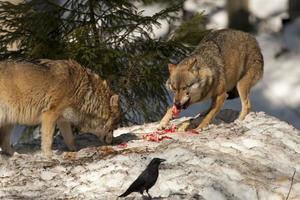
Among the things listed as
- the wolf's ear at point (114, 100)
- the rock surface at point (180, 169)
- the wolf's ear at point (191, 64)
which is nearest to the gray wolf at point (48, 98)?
the wolf's ear at point (114, 100)

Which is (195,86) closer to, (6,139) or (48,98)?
(48,98)

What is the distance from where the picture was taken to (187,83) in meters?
10.4

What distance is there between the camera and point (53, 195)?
732cm

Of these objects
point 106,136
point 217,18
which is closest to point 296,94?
point 217,18

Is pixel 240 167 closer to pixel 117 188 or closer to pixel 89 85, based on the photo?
pixel 117 188

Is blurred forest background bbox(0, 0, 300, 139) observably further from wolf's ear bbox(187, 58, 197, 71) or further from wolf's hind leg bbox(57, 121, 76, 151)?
wolf's hind leg bbox(57, 121, 76, 151)

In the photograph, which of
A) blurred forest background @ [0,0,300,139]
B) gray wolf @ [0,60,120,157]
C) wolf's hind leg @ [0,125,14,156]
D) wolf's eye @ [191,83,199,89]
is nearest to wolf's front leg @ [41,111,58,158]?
gray wolf @ [0,60,120,157]

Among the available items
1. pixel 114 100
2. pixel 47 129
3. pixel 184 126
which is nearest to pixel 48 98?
pixel 47 129

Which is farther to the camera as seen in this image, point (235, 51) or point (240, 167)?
point (235, 51)

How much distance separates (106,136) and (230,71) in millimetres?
2483

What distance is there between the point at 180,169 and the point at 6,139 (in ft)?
9.77

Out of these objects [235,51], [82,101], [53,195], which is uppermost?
[235,51]

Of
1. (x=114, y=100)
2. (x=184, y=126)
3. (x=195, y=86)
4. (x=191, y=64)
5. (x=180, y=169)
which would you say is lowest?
(x=180, y=169)

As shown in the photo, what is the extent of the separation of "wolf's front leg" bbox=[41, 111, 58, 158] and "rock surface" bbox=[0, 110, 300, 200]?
0.20 metres
